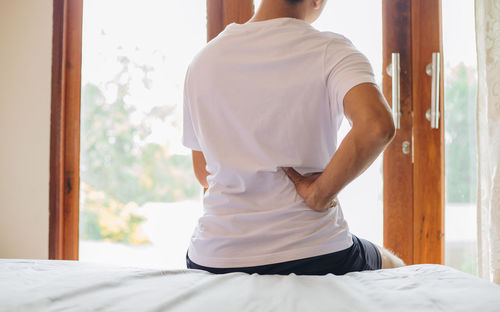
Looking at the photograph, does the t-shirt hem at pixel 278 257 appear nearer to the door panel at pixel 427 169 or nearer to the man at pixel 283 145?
the man at pixel 283 145

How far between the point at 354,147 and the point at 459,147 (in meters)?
1.30

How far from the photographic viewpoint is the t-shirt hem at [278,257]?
2.57 feet

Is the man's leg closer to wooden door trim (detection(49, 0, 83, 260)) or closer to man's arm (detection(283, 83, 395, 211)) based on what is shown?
man's arm (detection(283, 83, 395, 211))

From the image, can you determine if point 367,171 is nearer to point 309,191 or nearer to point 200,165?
point 200,165

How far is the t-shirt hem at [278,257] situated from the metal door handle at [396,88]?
111cm

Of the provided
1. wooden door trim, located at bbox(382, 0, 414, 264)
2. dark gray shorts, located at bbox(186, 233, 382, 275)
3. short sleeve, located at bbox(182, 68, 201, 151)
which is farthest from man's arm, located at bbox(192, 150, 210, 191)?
wooden door trim, located at bbox(382, 0, 414, 264)

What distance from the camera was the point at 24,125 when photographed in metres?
1.93

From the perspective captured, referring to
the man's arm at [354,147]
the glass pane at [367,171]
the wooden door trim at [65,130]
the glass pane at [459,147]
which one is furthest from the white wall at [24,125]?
the glass pane at [459,147]

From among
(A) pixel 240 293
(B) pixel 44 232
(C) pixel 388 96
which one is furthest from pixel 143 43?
(A) pixel 240 293

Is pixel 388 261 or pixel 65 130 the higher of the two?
pixel 65 130

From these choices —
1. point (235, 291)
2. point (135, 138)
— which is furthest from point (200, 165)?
point (135, 138)

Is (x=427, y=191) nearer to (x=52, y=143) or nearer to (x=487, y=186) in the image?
(x=487, y=186)

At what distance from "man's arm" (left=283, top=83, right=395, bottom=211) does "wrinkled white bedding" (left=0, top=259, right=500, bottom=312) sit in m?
0.18

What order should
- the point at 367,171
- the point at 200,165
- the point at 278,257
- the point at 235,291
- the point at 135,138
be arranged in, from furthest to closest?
the point at 135,138 → the point at 367,171 → the point at 200,165 → the point at 278,257 → the point at 235,291
